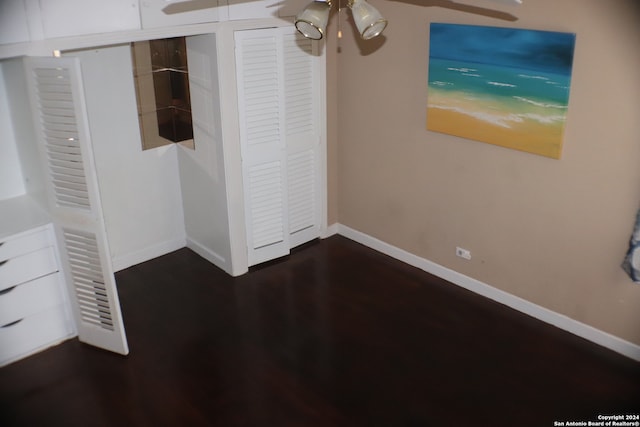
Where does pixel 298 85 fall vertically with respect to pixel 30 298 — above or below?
above

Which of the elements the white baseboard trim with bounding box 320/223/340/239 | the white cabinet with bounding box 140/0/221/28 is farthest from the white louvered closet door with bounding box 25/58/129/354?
the white baseboard trim with bounding box 320/223/340/239

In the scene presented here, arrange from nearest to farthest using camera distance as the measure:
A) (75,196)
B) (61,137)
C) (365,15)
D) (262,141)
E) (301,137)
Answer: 1. (365,15)
2. (61,137)
3. (75,196)
4. (262,141)
5. (301,137)

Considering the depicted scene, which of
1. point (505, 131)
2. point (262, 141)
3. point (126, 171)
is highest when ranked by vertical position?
point (505, 131)

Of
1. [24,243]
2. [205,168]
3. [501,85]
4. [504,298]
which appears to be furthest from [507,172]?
[24,243]

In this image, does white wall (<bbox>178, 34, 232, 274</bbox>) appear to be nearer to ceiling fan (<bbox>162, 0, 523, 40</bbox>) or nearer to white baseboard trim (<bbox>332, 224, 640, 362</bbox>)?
white baseboard trim (<bbox>332, 224, 640, 362</bbox>)

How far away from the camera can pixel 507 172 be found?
4215 millimetres

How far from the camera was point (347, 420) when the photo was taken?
340cm

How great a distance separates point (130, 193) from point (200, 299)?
112 centimetres

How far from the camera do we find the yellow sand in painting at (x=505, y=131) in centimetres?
387

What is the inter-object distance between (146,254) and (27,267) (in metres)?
1.43

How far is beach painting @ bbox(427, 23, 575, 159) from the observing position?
3746mm

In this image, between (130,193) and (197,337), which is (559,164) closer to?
(197,337)

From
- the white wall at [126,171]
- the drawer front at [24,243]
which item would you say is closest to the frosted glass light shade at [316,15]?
the drawer front at [24,243]

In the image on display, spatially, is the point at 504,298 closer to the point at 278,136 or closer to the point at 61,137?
the point at 278,136
